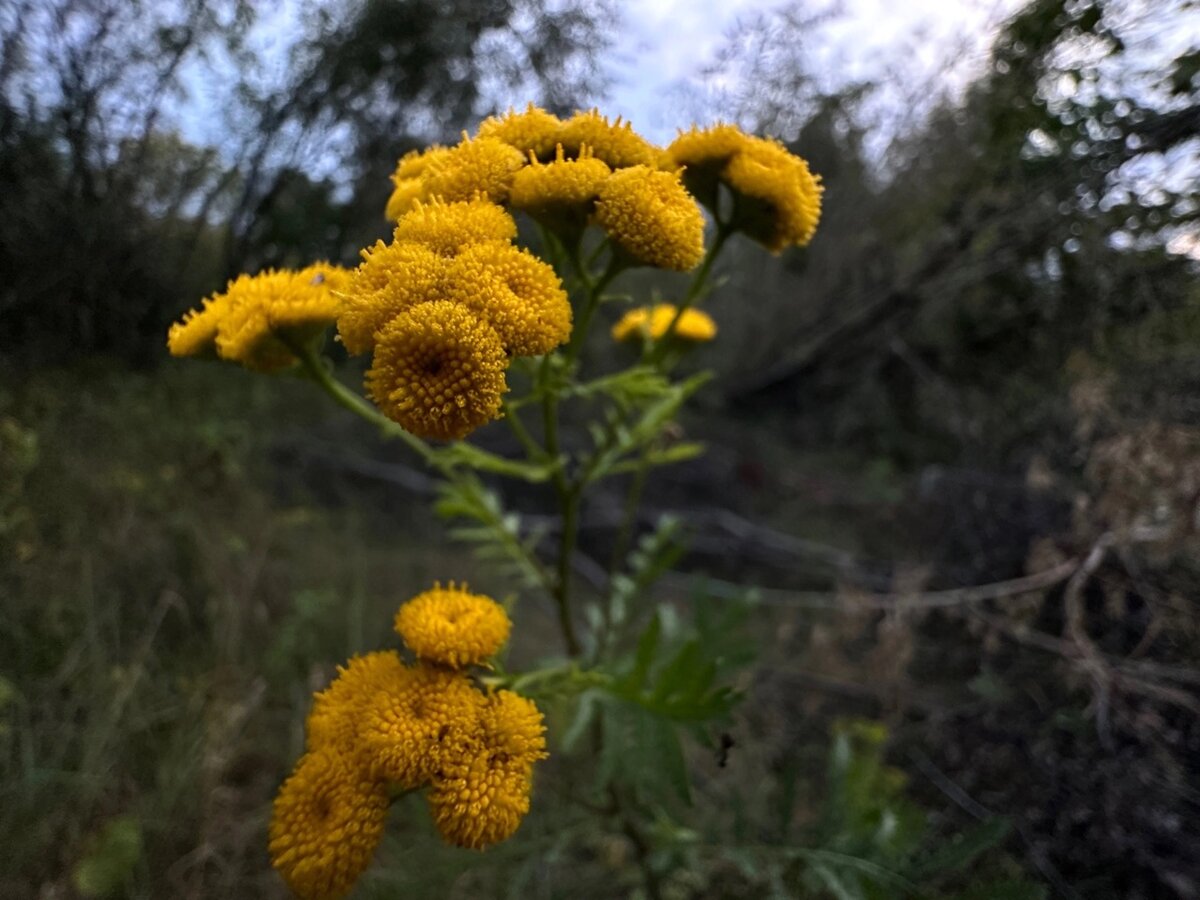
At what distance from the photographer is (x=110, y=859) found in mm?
1485

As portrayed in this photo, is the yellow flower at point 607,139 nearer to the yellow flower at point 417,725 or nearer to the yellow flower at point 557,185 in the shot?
the yellow flower at point 557,185

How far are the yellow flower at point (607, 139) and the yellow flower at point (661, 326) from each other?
46 cm

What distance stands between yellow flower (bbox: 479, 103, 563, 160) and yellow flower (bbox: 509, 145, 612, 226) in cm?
10

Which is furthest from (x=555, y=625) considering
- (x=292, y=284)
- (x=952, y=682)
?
(x=292, y=284)

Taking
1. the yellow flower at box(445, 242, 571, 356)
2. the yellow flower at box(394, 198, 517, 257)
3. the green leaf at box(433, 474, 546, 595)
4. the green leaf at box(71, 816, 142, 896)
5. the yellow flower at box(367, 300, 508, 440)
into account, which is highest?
the yellow flower at box(394, 198, 517, 257)

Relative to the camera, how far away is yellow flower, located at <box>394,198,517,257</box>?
3.00 ft

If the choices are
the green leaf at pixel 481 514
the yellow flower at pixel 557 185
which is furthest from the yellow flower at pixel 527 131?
the green leaf at pixel 481 514

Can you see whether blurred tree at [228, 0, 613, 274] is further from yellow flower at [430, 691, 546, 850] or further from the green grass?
yellow flower at [430, 691, 546, 850]

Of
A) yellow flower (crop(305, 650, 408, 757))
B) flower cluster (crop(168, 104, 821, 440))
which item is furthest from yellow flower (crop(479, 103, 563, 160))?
yellow flower (crop(305, 650, 408, 757))

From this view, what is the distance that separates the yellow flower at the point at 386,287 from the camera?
85cm

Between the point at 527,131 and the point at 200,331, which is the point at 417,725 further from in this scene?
the point at 527,131

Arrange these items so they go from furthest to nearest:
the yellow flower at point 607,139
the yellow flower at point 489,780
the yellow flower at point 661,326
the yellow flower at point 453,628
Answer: the yellow flower at point 661,326 < the yellow flower at point 607,139 < the yellow flower at point 453,628 < the yellow flower at point 489,780

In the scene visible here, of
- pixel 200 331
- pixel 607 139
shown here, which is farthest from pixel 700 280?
pixel 200 331

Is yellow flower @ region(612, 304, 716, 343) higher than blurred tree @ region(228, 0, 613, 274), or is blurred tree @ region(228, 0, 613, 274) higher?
blurred tree @ region(228, 0, 613, 274)
